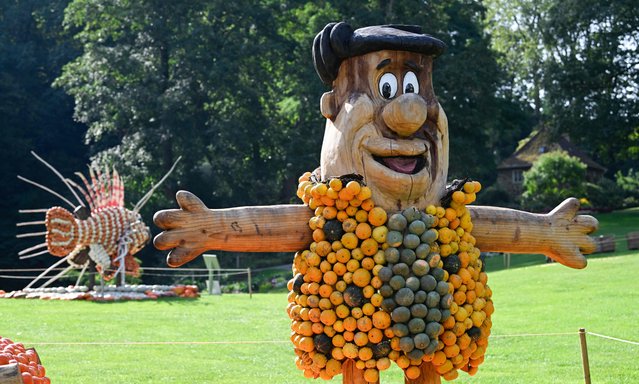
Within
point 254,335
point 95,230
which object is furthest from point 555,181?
point 254,335

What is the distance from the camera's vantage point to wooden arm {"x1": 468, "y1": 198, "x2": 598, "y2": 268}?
556 cm

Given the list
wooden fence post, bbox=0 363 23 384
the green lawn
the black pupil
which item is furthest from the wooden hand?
the green lawn

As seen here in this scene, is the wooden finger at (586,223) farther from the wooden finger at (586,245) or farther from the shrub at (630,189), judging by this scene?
the shrub at (630,189)

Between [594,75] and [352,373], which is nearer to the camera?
[352,373]

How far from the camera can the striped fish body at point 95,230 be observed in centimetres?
1694

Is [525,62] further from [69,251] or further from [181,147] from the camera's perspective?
[69,251]

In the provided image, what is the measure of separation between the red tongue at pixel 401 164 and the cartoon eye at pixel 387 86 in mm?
377

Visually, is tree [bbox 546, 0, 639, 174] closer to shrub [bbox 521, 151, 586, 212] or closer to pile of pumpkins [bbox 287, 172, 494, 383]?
shrub [bbox 521, 151, 586, 212]

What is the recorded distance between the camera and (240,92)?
29.7 metres

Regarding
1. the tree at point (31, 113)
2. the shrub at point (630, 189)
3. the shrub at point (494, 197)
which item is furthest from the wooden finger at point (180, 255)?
the shrub at point (630, 189)

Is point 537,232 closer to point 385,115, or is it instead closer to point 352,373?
point 385,115

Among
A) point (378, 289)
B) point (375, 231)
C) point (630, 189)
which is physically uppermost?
point (630, 189)

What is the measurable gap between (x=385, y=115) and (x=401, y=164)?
0.31 meters

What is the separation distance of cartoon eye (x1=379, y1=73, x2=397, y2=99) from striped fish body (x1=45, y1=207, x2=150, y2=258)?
1275 centimetres
